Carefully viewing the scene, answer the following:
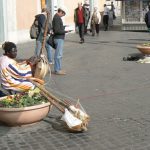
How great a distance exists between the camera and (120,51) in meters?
18.0

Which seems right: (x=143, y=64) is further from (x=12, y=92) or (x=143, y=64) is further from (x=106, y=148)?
(x=106, y=148)

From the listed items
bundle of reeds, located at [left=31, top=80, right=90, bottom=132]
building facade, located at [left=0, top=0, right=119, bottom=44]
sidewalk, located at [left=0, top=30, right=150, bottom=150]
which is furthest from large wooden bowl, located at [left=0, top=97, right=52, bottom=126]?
building facade, located at [left=0, top=0, right=119, bottom=44]

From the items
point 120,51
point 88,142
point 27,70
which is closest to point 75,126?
point 88,142

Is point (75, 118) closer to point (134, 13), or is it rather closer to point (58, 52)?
point (58, 52)

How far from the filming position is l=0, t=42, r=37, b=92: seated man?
7.68 metres

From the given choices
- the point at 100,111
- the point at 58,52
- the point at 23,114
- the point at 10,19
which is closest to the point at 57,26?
the point at 58,52

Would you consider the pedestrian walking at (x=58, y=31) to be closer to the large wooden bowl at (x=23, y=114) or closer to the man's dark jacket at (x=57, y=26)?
the man's dark jacket at (x=57, y=26)

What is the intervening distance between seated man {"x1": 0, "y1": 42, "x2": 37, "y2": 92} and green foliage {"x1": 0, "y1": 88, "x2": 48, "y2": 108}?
16cm

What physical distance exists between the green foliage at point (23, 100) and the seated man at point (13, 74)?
158 millimetres

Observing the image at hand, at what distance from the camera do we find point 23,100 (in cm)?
741

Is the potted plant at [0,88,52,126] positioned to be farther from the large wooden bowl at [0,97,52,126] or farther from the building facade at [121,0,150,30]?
the building facade at [121,0,150,30]

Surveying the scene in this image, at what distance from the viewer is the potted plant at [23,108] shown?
7234 millimetres

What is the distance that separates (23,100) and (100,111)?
64.3 inches

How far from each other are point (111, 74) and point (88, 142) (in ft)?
19.5
